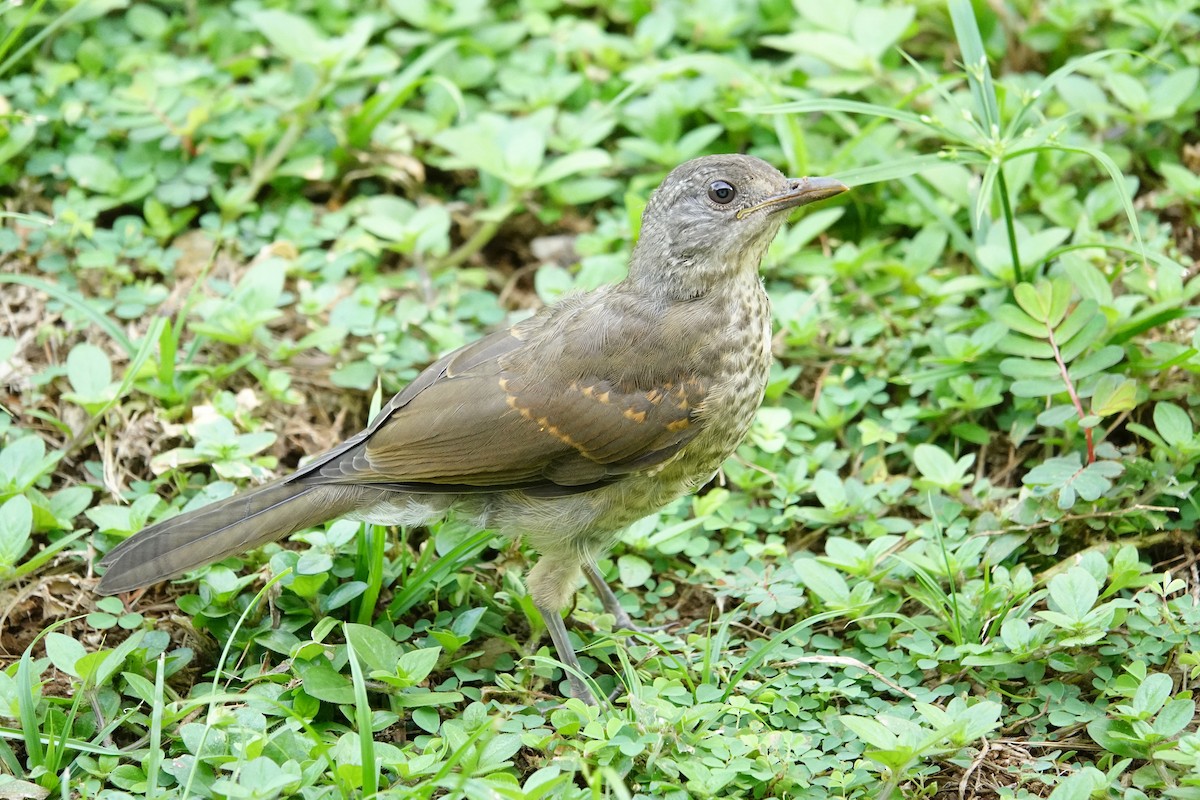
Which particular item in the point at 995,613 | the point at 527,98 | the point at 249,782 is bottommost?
the point at 995,613

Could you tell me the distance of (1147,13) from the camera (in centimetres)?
550

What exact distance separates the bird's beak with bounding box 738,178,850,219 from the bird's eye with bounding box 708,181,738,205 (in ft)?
0.22

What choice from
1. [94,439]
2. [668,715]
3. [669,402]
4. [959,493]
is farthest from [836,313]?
[94,439]

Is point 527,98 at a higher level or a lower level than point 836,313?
higher

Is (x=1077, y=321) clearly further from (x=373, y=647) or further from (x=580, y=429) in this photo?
(x=373, y=647)

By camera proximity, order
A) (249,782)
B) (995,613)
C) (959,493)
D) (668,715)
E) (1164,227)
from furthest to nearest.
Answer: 1. (1164,227)
2. (959,493)
3. (995,613)
4. (668,715)
5. (249,782)

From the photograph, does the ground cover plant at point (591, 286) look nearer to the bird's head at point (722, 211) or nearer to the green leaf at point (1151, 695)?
the green leaf at point (1151, 695)

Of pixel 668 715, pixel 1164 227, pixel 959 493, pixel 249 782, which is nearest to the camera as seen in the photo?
pixel 249 782

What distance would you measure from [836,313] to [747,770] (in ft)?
7.46

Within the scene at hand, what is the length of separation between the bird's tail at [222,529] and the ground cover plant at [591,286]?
7.0 inches

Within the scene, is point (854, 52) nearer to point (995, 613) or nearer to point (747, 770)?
point (995, 613)

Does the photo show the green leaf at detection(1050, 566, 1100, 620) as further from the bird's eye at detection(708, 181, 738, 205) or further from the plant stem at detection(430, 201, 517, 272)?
the plant stem at detection(430, 201, 517, 272)

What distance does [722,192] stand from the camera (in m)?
4.05

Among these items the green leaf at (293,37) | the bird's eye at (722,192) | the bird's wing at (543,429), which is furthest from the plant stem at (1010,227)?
the green leaf at (293,37)
